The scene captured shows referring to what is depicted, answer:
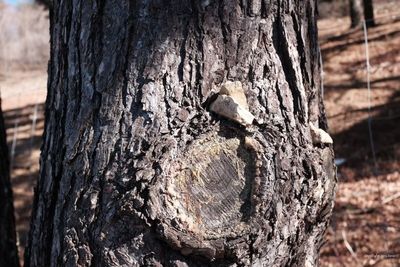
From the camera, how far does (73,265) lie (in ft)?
5.11

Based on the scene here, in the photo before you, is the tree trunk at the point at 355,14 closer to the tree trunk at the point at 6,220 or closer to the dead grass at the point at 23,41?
the dead grass at the point at 23,41

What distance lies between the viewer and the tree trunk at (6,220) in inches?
94.6

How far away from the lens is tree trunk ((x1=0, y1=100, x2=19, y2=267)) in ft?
7.88

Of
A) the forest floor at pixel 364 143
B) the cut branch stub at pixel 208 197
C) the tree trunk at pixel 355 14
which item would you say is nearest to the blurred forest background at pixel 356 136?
the forest floor at pixel 364 143

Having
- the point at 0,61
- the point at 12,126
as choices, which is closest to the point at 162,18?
the point at 12,126

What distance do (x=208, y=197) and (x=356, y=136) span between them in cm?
690

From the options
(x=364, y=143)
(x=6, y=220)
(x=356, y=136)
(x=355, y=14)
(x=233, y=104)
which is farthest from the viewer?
(x=355, y=14)

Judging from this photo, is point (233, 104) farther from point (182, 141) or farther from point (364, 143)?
point (364, 143)

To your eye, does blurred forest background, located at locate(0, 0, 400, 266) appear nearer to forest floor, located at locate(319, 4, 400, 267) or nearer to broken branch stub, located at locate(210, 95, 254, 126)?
forest floor, located at locate(319, 4, 400, 267)

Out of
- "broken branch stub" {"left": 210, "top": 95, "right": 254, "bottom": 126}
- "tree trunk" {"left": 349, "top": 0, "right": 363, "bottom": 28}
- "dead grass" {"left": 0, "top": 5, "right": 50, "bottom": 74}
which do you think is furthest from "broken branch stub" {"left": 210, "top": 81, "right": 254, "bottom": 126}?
"dead grass" {"left": 0, "top": 5, "right": 50, "bottom": 74}

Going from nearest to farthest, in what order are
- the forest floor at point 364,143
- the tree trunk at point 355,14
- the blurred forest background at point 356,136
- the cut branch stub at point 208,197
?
the cut branch stub at point 208,197, the forest floor at point 364,143, the blurred forest background at point 356,136, the tree trunk at point 355,14

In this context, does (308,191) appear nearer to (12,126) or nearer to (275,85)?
(275,85)

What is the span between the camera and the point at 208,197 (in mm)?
1520

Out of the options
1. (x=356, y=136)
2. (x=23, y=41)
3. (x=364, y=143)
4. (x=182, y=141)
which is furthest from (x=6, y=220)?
(x=23, y=41)
